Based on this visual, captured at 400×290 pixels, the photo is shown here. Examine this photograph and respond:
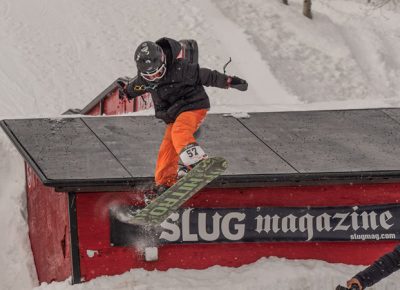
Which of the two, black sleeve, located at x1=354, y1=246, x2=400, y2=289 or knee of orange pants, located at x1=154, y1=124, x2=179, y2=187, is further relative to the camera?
knee of orange pants, located at x1=154, y1=124, x2=179, y2=187

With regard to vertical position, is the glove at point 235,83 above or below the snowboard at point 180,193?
above

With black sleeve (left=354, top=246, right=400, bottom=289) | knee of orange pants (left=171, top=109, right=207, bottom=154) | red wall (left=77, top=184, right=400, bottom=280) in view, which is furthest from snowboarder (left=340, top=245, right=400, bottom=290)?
red wall (left=77, top=184, right=400, bottom=280)

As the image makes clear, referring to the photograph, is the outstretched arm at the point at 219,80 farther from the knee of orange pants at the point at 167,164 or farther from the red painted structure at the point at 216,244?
the red painted structure at the point at 216,244

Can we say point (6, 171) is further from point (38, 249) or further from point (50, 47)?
point (50, 47)

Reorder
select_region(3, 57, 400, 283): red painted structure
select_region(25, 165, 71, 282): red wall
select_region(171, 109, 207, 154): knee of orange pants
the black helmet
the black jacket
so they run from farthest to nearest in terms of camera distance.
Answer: select_region(25, 165, 71, 282): red wall < select_region(3, 57, 400, 283): red painted structure < the black jacket < select_region(171, 109, 207, 154): knee of orange pants < the black helmet

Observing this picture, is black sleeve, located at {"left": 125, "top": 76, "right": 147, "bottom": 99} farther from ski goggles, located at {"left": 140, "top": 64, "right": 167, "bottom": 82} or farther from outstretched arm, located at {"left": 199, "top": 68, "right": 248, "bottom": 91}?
outstretched arm, located at {"left": 199, "top": 68, "right": 248, "bottom": 91}

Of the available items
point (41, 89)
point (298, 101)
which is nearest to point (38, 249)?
point (41, 89)

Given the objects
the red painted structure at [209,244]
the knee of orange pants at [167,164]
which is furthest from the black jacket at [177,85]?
the red painted structure at [209,244]

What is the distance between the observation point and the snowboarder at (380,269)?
8867mm

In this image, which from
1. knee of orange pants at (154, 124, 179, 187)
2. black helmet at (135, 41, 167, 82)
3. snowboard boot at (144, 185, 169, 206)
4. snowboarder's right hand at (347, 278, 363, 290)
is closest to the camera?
snowboarder's right hand at (347, 278, 363, 290)

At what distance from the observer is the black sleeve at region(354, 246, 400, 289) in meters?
8.86

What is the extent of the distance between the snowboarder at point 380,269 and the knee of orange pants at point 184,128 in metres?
2.65

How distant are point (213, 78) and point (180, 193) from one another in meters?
1.38

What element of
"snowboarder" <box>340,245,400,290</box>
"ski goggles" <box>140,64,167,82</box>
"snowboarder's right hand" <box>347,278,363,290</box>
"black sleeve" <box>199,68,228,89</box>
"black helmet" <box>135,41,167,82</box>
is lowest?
"snowboarder's right hand" <box>347,278,363,290</box>
